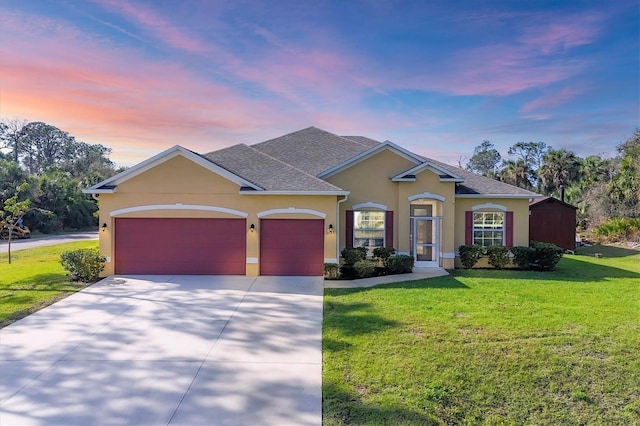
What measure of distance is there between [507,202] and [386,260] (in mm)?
6491

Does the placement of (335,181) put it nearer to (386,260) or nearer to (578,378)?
(386,260)

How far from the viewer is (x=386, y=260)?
13977 millimetres

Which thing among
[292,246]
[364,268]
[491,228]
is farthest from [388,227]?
[491,228]

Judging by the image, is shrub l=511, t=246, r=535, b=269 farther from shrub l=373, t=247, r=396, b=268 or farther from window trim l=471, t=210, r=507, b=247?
shrub l=373, t=247, r=396, b=268

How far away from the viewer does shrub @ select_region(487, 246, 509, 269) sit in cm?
1512

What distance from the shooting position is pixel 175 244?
13.1 metres

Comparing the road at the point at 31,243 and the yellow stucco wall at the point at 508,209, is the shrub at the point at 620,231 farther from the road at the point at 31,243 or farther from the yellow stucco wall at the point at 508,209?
the road at the point at 31,243

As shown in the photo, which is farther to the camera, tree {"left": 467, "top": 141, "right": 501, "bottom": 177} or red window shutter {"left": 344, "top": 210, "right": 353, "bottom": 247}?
tree {"left": 467, "top": 141, "right": 501, "bottom": 177}

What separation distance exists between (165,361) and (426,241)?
40.0ft

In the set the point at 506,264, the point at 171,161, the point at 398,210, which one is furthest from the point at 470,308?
the point at 171,161

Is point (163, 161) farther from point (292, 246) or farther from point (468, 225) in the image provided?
point (468, 225)

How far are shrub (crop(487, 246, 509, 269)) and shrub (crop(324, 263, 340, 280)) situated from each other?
692cm

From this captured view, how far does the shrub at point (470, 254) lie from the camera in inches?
595

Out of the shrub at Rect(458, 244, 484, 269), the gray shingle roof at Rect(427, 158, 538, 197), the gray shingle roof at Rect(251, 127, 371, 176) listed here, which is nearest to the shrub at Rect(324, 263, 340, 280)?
the gray shingle roof at Rect(251, 127, 371, 176)
